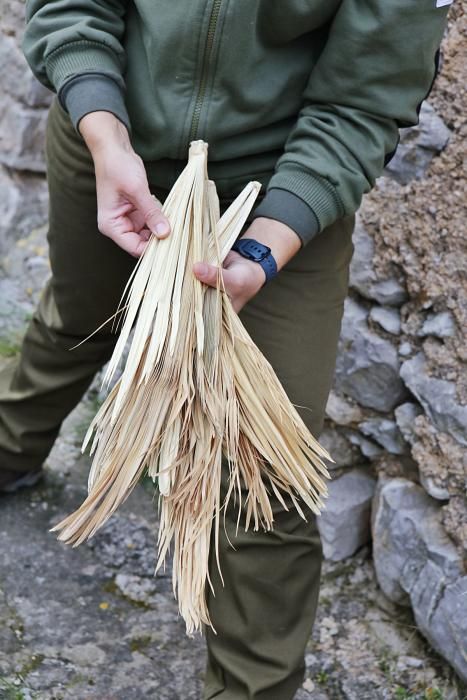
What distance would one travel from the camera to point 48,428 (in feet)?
7.63

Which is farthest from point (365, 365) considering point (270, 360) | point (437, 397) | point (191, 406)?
point (191, 406)

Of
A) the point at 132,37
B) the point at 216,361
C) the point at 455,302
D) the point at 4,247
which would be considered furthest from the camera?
the point at 4,247

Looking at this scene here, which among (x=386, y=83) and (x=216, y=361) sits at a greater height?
(x=386, y=83)

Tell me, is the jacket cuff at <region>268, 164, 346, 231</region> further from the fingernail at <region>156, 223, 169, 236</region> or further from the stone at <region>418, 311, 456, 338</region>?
the stone at <region>418, 311, 456, 338</region>

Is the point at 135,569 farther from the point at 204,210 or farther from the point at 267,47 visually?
the point at 267,47

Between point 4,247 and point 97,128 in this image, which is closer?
point 97,128

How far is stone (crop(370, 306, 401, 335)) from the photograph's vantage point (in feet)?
7.30

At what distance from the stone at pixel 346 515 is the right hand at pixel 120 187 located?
38.9 inches

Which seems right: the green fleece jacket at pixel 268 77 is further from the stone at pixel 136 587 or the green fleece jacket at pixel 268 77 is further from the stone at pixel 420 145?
the stone at pixel 136 587

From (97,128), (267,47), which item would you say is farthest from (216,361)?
(267,47)

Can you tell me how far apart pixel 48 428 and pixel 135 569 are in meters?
0.39

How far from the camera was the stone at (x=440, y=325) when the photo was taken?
209 centimetres

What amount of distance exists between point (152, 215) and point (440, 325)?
80 centimetres

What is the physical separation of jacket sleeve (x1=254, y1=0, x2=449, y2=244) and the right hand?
197 millimetres
